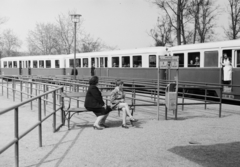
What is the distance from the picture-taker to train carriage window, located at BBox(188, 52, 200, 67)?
15.8 m

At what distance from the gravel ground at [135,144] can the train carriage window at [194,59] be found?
278 inches

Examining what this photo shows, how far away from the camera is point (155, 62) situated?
1916 cm

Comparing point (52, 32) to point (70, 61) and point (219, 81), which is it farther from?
point (219, 81)

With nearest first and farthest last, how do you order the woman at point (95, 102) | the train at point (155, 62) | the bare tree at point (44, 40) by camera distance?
the woman at point (95, 102) < the train at point (155, 62) < the bare tree at point (44, 40)

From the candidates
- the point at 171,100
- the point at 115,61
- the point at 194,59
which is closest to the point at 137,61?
the point at 115,61

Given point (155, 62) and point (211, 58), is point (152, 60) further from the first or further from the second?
point (211, 58)

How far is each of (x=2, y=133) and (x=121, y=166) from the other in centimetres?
387

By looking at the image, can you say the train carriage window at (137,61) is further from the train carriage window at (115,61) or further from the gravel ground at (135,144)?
the gravel ground at (135,144)

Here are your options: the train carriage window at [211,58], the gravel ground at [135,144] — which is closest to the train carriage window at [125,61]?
the train carriage window at [211,58]

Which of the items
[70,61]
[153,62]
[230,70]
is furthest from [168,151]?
[70,61]

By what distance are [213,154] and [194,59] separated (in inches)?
440

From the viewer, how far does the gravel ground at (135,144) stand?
5004 mm

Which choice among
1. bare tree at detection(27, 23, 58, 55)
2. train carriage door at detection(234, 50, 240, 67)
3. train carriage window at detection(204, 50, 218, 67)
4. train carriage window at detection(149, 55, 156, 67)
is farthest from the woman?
bare tree at detection(27, 23, 58, 55)

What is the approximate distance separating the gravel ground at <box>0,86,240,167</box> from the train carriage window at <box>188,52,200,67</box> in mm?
7052
